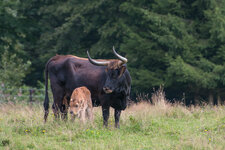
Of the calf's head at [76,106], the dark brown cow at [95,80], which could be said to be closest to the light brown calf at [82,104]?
the calf's head at [76,106]

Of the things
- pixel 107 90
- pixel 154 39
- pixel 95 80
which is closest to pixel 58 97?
pixel 95 80

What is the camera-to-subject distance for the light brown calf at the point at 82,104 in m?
9.94

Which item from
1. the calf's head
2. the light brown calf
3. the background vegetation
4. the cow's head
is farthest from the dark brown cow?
the background vegetation

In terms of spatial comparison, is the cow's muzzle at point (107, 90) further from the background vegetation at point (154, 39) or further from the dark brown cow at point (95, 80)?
the background vegetation at point (154, 39)

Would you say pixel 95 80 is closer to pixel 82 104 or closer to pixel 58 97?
pixel 82 104

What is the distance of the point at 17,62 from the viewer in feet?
85.7

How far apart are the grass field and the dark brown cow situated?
48cm

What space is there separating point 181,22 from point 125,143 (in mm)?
15001

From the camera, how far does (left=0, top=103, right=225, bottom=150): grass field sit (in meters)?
8.10

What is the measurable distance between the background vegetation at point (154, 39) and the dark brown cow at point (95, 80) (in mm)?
9382

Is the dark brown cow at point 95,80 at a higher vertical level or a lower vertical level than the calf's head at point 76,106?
higher

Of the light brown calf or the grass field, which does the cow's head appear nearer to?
the light brown calf

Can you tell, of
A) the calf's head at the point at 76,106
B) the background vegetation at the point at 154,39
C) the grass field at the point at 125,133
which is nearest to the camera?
the grass field at the point at 125,133

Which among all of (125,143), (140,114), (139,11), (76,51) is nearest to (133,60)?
(139,11)
